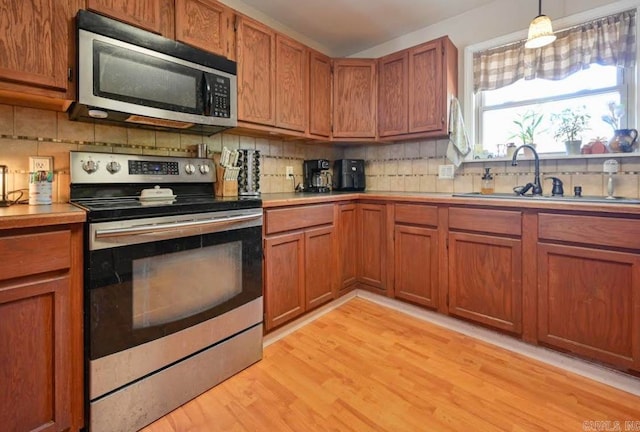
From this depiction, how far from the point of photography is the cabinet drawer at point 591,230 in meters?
1.50

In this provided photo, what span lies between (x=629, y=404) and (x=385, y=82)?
2588 millimetres

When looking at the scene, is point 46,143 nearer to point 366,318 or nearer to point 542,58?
point 366,318

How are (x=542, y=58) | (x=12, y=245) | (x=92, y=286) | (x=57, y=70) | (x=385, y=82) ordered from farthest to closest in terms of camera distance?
1. (x=385, y=82)
2. (x=542, y=58)
3. (x=57, y=70)
4. (x=92, y=286)
5. (x=12, y=245)

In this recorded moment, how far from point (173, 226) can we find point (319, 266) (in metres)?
1.17

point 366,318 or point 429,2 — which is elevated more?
point 429,2

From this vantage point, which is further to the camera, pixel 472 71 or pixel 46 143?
pixel 472 71

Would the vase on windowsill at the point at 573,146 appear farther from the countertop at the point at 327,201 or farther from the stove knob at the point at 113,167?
the stove knob at the point at 113,167

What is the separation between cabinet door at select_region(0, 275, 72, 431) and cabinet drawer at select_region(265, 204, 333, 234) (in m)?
1.01

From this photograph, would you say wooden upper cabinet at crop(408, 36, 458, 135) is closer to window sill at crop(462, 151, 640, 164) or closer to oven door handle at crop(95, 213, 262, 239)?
window sill at crop(462, 151, 640, 164)

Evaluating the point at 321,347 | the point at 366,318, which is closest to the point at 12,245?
the point at 321,347

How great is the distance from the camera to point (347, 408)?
1.43 metres

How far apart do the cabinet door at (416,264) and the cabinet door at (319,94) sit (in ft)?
3.56

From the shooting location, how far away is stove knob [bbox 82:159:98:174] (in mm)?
1577

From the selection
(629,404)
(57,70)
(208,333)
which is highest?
(57,70)
